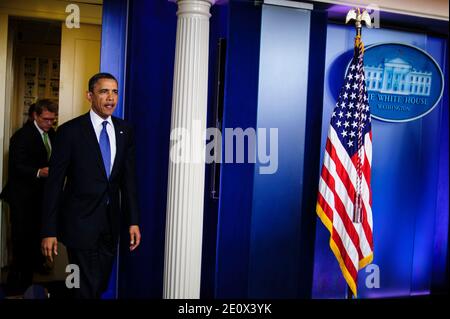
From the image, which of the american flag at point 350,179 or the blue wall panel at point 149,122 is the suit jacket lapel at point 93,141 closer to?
the blue wall panel at point 149,122

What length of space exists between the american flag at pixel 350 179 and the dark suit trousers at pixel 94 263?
1.34 m

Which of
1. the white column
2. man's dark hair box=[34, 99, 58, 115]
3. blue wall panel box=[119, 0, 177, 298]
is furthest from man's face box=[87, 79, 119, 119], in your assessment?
man's dark hair box=[34, 99, 58, 115]

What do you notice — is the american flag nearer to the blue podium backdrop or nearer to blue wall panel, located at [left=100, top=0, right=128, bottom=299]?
the blue podium backdrop

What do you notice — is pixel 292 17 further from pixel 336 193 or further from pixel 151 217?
pixel 151 217

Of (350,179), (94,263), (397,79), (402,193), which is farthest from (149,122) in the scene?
(402,193)

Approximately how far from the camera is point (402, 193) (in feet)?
12.5

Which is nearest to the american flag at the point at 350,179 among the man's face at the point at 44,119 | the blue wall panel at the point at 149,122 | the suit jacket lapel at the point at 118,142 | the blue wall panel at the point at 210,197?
the blue wall panel at the point at 210,197

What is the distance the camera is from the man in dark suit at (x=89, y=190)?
8.70ft

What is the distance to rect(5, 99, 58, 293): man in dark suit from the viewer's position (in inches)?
131

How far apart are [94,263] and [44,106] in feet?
4.10

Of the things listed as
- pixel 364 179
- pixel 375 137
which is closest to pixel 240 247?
pixel 364 179

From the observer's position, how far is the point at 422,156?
152 inches

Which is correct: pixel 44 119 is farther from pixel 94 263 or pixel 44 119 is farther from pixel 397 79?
pixel 397 79
